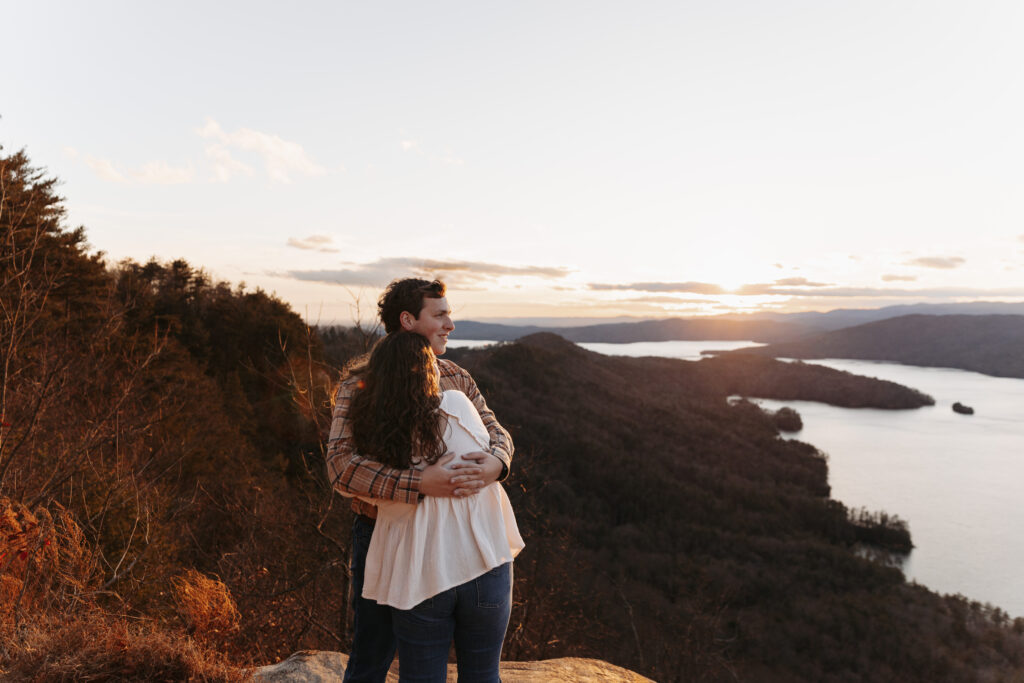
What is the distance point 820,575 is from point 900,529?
11606 mm

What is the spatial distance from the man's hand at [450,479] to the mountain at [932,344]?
404ft

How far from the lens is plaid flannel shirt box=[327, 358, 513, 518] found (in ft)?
5.95

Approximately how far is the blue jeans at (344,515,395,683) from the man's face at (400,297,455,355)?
2.48ft

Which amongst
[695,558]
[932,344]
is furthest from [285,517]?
[932,344]

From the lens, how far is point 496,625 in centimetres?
190

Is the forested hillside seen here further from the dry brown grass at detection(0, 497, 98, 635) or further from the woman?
the woman

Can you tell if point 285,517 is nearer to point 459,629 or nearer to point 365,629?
point 365,629

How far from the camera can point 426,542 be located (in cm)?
188

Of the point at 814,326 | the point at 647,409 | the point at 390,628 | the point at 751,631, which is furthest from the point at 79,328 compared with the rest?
the point at 814,326

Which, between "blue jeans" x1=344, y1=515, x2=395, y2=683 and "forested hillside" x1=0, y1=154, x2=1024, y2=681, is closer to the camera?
"blue jeans" x1=344, y1=515, x2=395, y2=683

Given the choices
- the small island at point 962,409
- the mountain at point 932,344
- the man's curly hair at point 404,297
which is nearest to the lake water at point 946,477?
the small island at point 962,409

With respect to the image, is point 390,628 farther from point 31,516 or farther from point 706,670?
point 706,670

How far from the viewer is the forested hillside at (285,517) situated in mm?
4730

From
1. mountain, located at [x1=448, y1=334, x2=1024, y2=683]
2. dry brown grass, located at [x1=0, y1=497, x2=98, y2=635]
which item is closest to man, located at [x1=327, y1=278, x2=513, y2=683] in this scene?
dry brown grass, located at [x1=0, y1=497, x2=98, y2=635]
